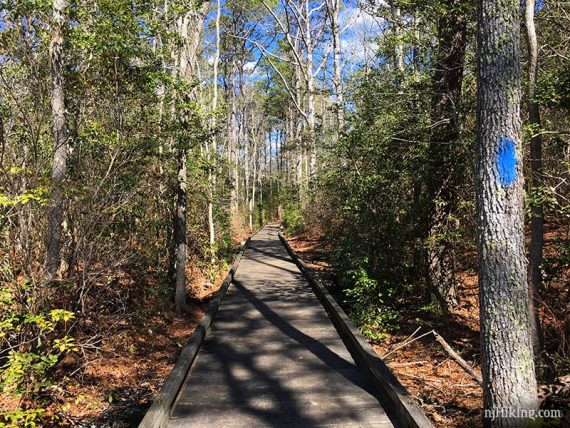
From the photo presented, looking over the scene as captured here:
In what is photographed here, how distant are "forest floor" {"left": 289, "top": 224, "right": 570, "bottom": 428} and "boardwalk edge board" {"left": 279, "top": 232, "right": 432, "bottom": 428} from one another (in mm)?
383

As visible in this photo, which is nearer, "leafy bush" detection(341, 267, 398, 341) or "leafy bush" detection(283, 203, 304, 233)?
"leafy bush" detection(341, 267, 398, 341)

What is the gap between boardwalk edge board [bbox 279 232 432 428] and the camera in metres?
3.92

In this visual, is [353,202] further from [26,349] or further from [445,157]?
[26,349]

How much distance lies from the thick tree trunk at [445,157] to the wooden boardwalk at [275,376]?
2.17 metres

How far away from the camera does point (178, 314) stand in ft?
30.1

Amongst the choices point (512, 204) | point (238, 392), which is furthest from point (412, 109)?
point (238, 392)

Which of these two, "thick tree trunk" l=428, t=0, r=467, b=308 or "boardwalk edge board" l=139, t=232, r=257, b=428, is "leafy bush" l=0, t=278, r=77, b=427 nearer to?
"boardwalk edge board" l=139, t=232, r=257, b=428

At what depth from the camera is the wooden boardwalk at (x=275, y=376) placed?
174 inches

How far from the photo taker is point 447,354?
6133mm

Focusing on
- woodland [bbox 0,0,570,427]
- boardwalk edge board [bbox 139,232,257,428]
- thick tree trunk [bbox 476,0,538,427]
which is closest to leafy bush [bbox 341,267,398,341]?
woodland [bbox 0,0,570,427]

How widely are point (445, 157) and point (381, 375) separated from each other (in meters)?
3.78

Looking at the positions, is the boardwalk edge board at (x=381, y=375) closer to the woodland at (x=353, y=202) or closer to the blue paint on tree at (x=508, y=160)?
the woodland at (x=353, y=202)

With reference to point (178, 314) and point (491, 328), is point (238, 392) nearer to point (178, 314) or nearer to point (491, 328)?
point (491, 328)

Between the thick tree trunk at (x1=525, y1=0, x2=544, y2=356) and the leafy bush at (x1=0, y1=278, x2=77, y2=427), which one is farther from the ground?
the thick tree trunk at (x1=525, y1=0, x2=544, y2=356)
